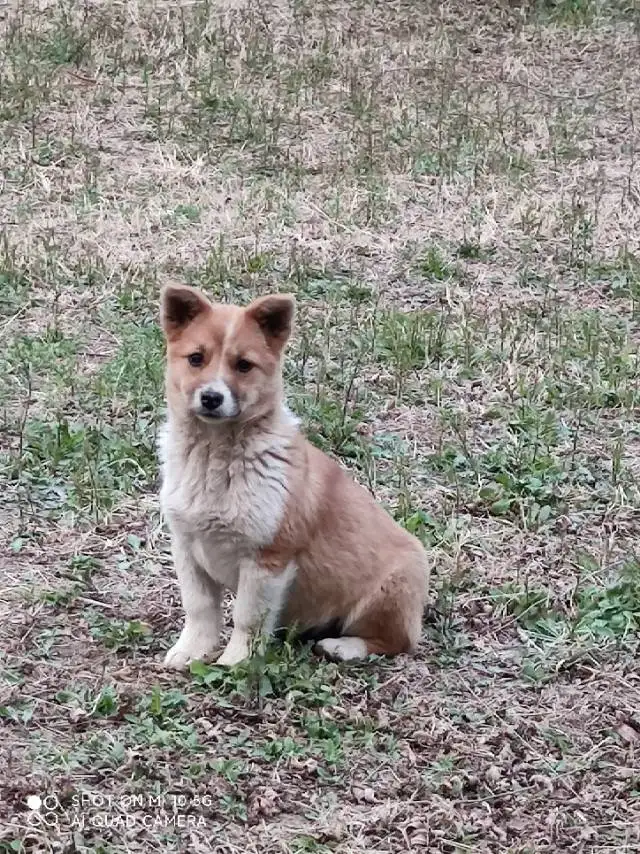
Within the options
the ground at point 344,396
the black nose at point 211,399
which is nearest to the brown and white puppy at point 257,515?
the black nose at point 211,399

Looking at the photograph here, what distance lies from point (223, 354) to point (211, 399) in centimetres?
23

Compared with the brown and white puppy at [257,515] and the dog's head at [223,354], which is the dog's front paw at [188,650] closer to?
the brown and white puppy at [257,515]

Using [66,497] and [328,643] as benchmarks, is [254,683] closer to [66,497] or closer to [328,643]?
[328,643]

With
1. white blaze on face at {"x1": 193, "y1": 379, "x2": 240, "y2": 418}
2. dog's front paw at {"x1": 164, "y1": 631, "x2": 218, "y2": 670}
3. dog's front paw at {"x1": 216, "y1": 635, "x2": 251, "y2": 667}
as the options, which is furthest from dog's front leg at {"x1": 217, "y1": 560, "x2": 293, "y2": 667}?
white blaze on face at {"x1": 193, "y1": 379, "x2": 240, "y2": 418}

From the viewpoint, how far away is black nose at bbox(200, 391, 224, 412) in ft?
15.9

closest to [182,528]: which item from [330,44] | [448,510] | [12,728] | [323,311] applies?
[12,728]

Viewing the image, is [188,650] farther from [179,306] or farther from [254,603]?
[179,306]

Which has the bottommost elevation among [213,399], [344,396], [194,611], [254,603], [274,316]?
[194,611]

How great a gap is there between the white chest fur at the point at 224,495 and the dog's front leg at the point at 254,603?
9 centimetres

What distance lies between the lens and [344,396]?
25.8ft

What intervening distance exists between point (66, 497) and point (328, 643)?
75.2 inches

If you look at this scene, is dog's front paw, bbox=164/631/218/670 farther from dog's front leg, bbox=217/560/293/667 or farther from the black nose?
the black nose

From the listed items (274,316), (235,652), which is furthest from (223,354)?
(235,652)

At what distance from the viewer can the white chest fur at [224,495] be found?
496 centimetres
